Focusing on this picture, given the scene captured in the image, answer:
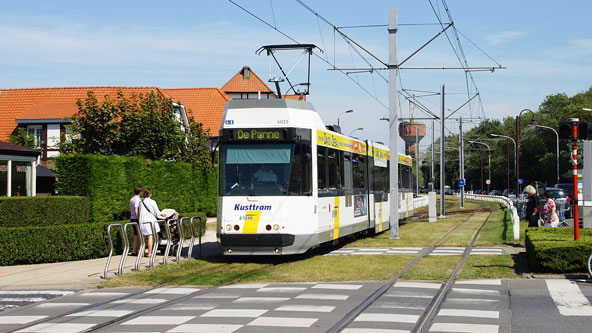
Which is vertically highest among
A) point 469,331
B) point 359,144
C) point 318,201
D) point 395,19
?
point 395,19

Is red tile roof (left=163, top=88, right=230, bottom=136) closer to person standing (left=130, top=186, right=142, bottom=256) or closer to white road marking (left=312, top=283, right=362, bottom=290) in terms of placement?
person standing (left=130, top=186, right=142, bottom=256)

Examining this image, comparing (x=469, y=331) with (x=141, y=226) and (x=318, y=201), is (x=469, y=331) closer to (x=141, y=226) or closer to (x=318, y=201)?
(x=318, y=201)

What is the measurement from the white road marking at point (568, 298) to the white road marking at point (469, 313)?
93cm

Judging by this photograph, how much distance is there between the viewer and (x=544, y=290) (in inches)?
475

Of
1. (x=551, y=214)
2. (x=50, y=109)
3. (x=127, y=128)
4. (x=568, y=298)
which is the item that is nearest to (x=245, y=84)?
(x=50, y=109)

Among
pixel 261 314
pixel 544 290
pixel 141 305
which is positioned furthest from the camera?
pixel 544 290

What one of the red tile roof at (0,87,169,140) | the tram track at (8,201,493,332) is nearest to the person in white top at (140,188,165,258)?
the tram track at (8,201,493,332)

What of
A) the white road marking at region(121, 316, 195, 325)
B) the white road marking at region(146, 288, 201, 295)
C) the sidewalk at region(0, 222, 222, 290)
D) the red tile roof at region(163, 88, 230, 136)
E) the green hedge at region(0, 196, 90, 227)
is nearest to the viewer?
the white road marking at region(121, 316, 195, 325)

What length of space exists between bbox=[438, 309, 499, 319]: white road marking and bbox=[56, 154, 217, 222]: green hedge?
43.3ft

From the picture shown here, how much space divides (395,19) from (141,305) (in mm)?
14558

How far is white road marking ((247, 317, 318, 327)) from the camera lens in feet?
29.8

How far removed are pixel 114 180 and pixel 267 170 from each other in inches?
285

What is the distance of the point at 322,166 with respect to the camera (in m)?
17.8

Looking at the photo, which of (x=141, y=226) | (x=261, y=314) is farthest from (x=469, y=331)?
(x=141, y=226)
